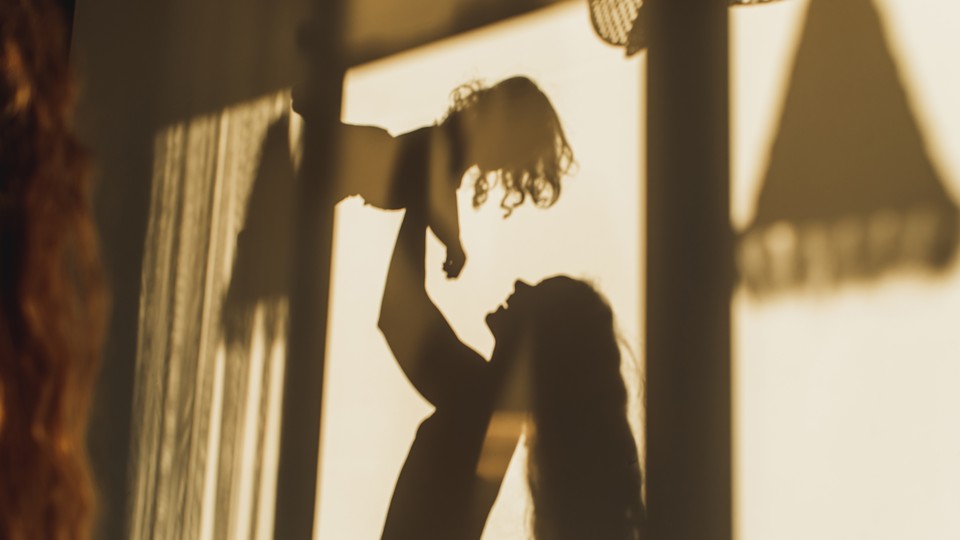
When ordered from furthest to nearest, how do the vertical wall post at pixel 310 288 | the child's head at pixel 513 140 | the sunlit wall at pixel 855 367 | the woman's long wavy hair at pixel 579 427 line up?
the vertical wall post at pixel 310 288 → the child's head at pixel 513 140 → the woman's long wavy hair at pixel 579 427 → the sunlit wall at pixel 855 367

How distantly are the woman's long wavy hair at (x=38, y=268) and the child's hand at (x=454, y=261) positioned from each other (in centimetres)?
158

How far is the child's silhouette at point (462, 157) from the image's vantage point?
2109 mm

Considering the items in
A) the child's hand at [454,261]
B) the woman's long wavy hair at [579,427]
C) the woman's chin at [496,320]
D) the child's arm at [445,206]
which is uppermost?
the child's arm at [445,206]

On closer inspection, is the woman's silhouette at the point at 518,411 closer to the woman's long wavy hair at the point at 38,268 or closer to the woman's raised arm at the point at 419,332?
the woman's raised arm at the point at 419,332

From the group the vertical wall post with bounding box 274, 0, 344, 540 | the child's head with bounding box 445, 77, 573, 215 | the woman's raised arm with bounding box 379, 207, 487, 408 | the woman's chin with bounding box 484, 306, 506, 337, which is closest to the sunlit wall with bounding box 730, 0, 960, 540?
the child's head with bounding box 445, 77, 573, 215

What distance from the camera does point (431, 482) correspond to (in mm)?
2209

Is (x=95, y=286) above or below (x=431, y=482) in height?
above

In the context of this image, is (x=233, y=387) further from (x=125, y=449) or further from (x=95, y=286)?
(x=95, y=286)

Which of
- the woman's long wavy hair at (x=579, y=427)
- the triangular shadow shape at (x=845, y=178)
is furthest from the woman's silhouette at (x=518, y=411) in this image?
the triangular shadow shape at (x=845, y=178)

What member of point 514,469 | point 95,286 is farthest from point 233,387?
point 95,286

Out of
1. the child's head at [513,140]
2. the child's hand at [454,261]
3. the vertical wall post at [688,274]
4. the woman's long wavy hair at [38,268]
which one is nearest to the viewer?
the woman's long wavy hair at [38,268]

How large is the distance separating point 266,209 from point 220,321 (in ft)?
1.12

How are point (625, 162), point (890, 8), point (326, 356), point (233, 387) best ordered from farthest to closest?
point (233, 387) → point (326, 356) → point (625, 162) → point (890, 8)

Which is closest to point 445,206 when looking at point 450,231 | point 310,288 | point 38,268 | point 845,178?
point 450,231
